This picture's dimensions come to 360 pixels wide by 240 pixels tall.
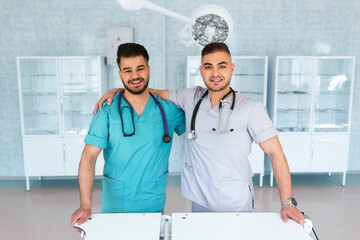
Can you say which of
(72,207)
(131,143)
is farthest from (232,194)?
(72,207)

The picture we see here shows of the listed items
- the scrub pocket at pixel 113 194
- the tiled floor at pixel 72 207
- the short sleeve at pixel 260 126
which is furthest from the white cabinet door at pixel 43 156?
the short sleeve at pixel 260 126

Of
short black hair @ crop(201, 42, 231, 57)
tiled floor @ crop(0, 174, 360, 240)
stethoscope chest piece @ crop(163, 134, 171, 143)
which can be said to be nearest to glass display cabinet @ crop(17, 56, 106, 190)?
tiled floor @ crop(0, 174, 360, 240)

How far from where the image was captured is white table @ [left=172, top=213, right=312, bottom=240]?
3.66ft

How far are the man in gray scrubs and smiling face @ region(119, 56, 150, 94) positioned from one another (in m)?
0.16

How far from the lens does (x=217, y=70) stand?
5.03ft

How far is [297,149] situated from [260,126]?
2.48 meters

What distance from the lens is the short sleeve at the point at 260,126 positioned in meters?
1.51

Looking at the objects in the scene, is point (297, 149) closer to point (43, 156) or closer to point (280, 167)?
point (280, 167)

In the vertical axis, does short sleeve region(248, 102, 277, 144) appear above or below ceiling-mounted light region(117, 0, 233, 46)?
below

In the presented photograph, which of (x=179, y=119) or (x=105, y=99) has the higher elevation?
(x=105, y=99)

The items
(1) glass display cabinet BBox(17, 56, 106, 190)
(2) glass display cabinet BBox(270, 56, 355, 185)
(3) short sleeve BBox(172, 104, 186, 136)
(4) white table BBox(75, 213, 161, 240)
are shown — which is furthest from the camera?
(2) glass display cabinet BBox(270, 56, 355, 185)

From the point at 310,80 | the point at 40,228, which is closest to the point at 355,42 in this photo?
the point at 310,80

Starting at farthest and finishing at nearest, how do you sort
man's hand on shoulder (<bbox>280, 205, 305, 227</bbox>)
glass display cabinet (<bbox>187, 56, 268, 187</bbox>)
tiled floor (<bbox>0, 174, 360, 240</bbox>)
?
glass display cabinet (<bbox>187, 56, 268, 187</bbox>), tiled floor (<bbox>0, 174, 360, 240</bbox>), man's hand on shoulder (<bbox>280, 205, 305, 227</bbox>)

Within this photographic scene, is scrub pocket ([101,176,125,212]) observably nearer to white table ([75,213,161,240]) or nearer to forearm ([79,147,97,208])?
forearm ([79,147,97,208])
